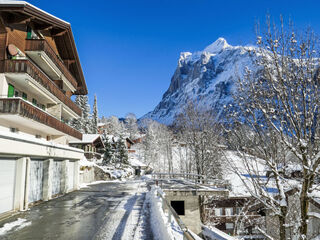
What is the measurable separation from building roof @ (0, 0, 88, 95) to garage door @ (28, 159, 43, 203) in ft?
31.9

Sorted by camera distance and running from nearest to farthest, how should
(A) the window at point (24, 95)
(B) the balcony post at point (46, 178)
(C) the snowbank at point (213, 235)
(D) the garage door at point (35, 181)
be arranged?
(D) the garage door at point (35, 181), (B) the balcony post at point (46, 178), (C) the snowbank at point (213, 235), (A) the window at point (24, 95)

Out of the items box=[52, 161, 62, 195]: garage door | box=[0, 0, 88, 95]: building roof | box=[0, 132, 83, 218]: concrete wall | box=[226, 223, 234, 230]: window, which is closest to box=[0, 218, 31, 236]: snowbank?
box=[0, 132, 83, 218]: concrete wall

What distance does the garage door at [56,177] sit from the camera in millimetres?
16462

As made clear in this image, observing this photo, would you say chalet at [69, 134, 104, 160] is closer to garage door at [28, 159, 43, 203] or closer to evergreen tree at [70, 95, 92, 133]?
evergreen tree at [70, 95, 92, 133]

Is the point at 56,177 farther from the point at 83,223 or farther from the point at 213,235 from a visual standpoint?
the point at 213,235

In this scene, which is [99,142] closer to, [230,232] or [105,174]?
[105,174]

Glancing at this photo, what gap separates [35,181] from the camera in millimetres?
13219

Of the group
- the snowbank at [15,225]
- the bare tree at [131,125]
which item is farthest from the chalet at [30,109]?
the bare tree at [131,125]

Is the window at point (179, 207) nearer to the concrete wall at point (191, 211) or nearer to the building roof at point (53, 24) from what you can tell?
the concrete wall at point (191, 211)

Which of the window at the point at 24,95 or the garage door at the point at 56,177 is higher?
the window at the point at 24,95

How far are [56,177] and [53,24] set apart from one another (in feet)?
40.7

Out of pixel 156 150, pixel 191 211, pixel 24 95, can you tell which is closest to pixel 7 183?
pixel 24 95

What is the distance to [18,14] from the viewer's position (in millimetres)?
16078

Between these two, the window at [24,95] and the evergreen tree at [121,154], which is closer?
the window at [24,95]
